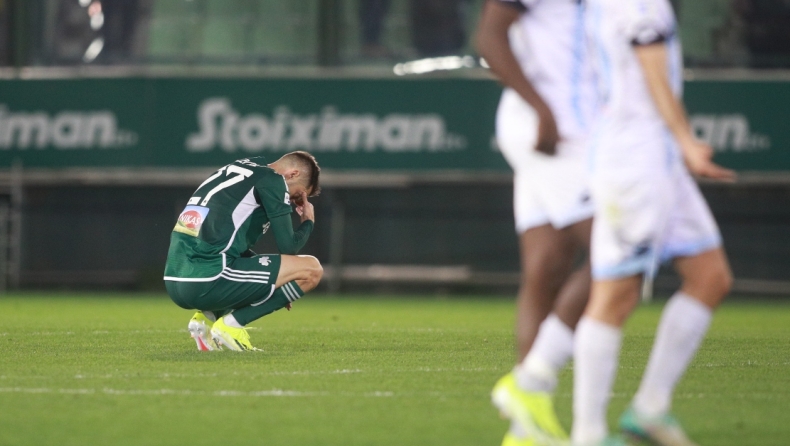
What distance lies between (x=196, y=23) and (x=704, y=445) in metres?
15.5

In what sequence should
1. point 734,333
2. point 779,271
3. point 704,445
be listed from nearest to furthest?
point 704,445, point 734,333, point 779,271

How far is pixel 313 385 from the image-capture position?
643 centimetres

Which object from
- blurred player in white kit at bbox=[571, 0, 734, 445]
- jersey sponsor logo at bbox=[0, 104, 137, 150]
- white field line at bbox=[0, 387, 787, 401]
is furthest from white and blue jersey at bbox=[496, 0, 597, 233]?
jersey sponsor logo at bbox=[0, 104, 137, 150]

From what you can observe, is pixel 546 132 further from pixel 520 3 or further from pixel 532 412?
pixel 532 412

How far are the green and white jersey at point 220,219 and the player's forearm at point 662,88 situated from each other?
406 cm

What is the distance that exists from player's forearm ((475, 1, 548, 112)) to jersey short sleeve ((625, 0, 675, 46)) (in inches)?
23.7

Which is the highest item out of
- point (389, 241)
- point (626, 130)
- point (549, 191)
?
point (626, 130)

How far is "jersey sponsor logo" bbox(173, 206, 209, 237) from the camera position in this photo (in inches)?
316

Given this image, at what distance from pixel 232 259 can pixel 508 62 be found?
361cm

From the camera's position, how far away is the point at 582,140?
496 cm

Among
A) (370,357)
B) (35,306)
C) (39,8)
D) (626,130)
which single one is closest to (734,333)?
(370,357)

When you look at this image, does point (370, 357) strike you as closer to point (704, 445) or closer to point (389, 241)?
point (704, 445)

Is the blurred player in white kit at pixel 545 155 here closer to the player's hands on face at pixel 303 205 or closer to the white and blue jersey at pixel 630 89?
the white and blue jersey at pixel 630 89

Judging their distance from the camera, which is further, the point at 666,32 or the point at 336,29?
the point at 336,29
